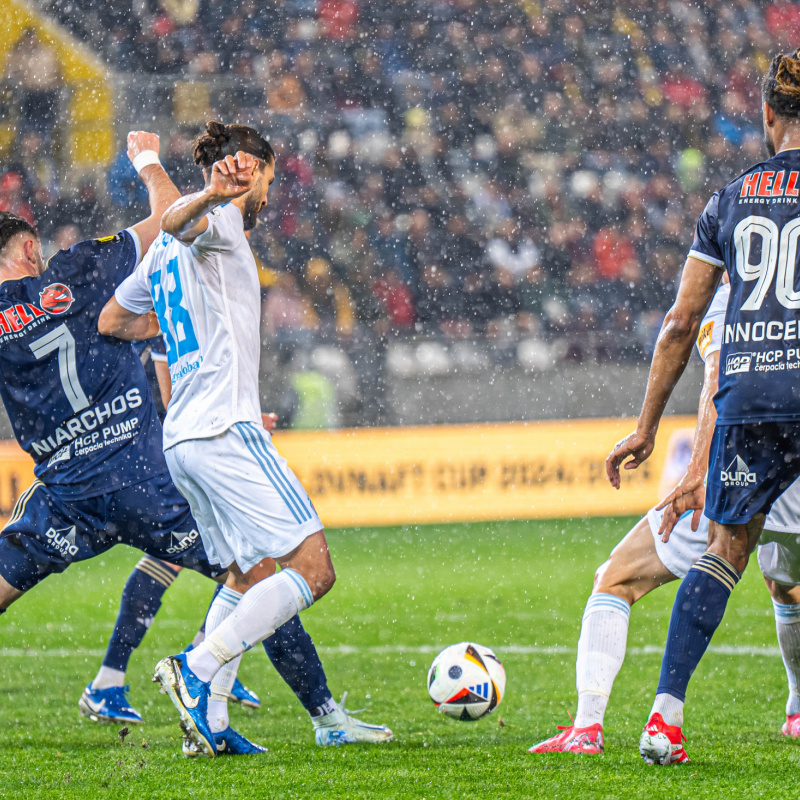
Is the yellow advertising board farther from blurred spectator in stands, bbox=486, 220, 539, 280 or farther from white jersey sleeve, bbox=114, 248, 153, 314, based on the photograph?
white jersey sleeve, bbox=114, 248, 153, 314

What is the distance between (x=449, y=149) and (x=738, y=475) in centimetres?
1145

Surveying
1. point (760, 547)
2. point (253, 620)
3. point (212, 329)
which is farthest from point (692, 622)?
point (212, 329)

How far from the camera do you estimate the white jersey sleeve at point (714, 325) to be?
3488 mm

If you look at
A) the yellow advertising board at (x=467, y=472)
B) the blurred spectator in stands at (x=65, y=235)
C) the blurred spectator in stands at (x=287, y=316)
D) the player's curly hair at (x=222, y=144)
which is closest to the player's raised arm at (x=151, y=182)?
the player's curly hair at (x=222, y=144)

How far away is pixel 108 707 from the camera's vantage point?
14.0 ft

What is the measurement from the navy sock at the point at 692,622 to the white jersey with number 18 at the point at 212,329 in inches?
53.4

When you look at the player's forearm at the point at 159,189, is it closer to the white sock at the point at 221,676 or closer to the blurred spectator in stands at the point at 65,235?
the white sock at the point at 221,676

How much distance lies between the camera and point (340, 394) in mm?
11430

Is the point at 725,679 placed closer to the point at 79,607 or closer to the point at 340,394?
the point at 79,607

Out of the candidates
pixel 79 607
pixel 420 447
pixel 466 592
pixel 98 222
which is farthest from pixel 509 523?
pixel 98 222

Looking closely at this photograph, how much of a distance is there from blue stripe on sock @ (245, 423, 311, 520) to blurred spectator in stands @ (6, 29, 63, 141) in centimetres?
1046

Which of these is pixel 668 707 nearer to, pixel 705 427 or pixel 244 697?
pixel 705 427

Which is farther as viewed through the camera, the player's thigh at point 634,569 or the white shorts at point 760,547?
the player's thigh at point 634,569

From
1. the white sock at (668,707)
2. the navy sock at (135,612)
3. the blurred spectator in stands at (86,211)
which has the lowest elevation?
the navy sock at (135,612)
